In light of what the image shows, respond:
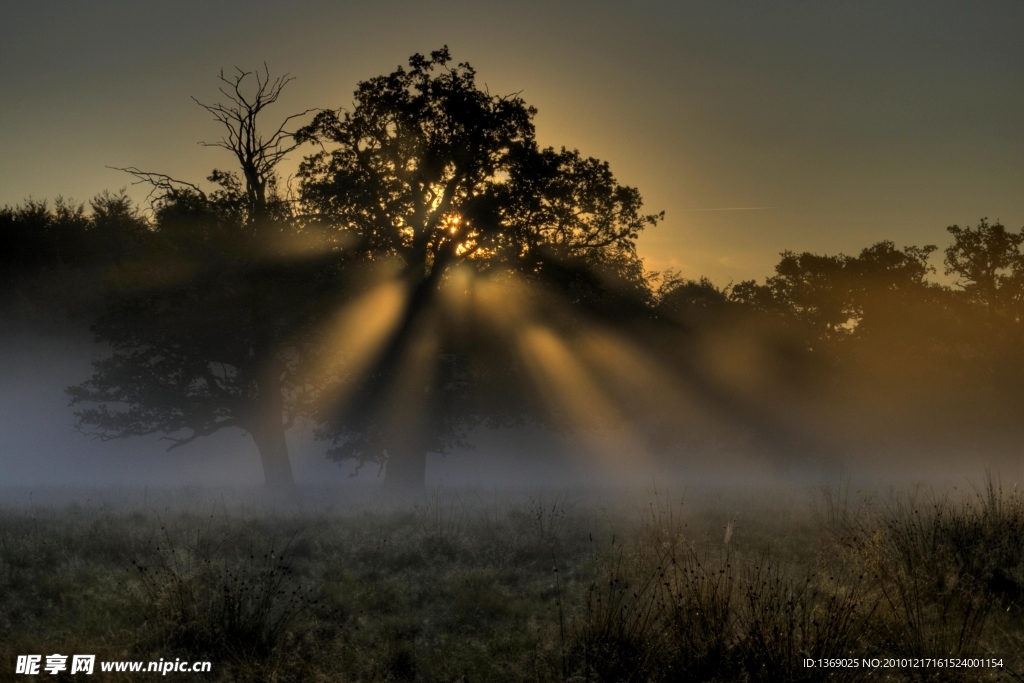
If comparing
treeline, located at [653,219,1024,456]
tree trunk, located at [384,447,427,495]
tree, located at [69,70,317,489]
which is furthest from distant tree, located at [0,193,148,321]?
treeline, located at [653,219,1024,456]

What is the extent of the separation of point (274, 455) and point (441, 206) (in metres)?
11.1

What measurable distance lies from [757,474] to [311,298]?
2612cm

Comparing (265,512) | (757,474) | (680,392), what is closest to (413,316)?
(265,512)

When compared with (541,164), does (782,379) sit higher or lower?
lower

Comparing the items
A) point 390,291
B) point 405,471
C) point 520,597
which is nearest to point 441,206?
point 390,291

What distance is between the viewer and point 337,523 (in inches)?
692

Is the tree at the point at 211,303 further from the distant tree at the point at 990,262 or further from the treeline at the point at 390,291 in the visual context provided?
the distant tree at the point at 990,262

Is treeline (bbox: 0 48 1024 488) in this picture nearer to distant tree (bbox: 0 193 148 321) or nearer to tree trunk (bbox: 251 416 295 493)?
tree trunk (bbox: 251 416 295 493)

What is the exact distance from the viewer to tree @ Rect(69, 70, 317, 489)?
2484 centimetres

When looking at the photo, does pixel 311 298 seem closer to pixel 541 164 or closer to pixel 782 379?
pixel 541 164

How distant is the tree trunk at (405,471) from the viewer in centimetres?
2694

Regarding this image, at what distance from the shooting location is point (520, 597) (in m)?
11.1

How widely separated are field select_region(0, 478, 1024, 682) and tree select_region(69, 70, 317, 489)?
9045 millimetres

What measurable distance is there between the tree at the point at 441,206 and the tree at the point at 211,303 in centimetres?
182
